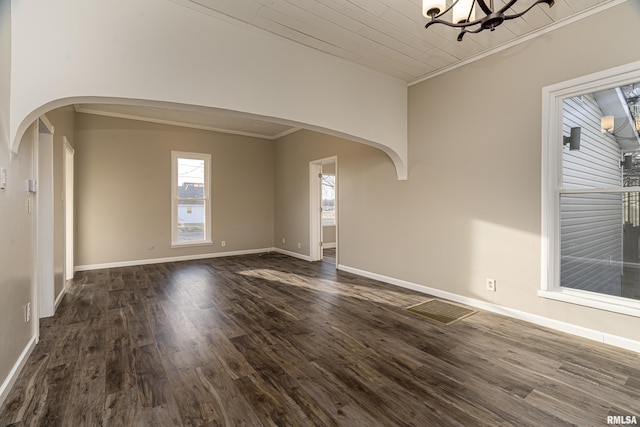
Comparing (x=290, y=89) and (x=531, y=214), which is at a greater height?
(x=290, y=89)

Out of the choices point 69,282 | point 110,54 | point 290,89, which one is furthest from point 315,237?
point 110,54

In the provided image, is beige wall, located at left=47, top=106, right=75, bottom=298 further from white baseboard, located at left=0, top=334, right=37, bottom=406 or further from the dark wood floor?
white baseboard, located at left=0, top=334, right=37, bottom=406

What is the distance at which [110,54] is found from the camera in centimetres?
224

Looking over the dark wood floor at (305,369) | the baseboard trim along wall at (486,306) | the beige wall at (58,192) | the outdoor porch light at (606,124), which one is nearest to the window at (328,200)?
the baseboard trim along wall at (486,306)

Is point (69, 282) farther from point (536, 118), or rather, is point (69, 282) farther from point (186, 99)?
point (536, 118)

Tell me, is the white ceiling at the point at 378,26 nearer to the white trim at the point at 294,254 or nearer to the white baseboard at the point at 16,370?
the white baseboard at the point at 16,370

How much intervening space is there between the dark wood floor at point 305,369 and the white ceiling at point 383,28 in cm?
219

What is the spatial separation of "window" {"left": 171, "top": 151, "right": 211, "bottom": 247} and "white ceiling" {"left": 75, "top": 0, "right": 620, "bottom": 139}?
3.73 meters

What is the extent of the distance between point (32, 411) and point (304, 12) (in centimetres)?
350

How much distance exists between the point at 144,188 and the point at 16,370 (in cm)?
438

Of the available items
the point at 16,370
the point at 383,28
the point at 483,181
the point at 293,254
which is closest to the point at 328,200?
the point at 293,254

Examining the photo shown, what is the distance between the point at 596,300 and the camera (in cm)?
268

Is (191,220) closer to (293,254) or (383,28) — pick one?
(293,254)

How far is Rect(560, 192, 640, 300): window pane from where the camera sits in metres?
2.61
